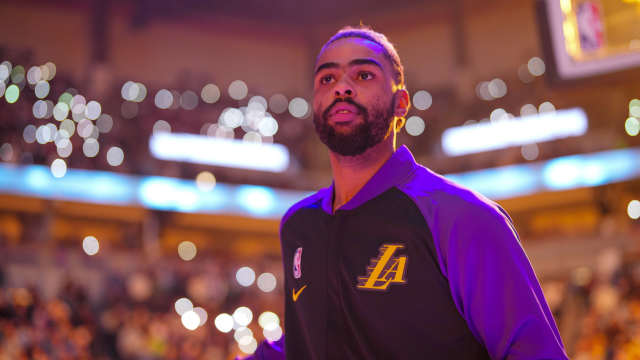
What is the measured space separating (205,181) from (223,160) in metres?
1.03

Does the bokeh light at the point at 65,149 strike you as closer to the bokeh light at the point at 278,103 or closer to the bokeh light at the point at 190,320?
the bokeh light at the point at 190,320

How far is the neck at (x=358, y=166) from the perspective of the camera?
1.49 m

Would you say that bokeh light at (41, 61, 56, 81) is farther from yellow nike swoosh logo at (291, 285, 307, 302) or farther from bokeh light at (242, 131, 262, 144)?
yellow nike swoosh logo at (291, 285, 307, 302)

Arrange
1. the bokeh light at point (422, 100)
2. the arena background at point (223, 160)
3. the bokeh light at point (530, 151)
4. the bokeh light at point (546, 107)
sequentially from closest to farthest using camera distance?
the arena background at point (223, 160)
the bokeh light at point (530, 151)
the bokeh light at point (546, 107)
the bokeh light at point (422, 100)

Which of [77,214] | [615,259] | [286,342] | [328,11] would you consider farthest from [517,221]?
[286,342]

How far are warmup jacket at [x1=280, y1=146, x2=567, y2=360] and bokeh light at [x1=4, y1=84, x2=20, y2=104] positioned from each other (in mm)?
14530

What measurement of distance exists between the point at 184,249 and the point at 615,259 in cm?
956

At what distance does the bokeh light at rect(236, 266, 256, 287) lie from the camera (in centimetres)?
1485

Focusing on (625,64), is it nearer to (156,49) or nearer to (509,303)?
(509,303)

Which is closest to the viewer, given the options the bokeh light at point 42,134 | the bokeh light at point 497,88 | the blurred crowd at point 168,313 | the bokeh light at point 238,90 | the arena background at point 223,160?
the blurred crowd at point 168,313

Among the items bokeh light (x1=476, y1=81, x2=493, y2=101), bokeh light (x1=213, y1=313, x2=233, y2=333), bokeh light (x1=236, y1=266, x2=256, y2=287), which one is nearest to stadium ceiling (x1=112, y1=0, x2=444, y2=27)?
bokeh light (x1=476, y1=81, x2=493, y2=101)

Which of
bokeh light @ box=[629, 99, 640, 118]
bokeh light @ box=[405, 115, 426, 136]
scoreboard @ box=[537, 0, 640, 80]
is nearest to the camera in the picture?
scoreboard @ box=[537, 0, 640, 80]

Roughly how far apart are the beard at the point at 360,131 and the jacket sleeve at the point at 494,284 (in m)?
0.25

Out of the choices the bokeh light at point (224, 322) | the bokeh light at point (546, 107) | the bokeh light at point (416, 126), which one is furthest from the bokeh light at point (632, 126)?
the bokeh light at point (224, 322)
